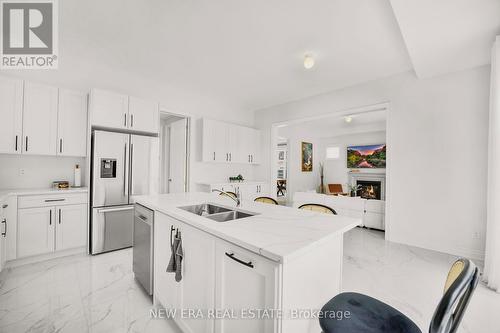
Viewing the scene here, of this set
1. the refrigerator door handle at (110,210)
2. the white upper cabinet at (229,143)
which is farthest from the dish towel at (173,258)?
the white upper cabinet at (229,143)

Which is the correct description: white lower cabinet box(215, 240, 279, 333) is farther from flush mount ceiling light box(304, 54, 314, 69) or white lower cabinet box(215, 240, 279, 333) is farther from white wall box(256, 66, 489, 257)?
white wall box(256, 66, 489, 257)

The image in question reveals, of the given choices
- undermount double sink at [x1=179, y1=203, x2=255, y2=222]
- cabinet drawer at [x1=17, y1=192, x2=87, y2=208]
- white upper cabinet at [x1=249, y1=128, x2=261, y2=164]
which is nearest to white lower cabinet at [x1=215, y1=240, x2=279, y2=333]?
undermount double sink at [x1=179, y1=203, x2=255, y2=222]

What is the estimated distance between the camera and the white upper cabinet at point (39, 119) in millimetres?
2748

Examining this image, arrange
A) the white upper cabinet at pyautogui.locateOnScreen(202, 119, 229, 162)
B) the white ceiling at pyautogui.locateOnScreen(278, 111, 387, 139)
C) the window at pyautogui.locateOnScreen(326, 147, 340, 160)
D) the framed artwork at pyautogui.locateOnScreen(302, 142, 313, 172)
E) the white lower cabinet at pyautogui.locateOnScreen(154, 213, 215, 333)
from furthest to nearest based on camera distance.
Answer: the window at pyautogui.locateOnScreen(326, 147, 340, 160) → the framed artwork at pyautogui.locateOnScreen(302, 142, 313, 172) → the white ceiling at pyautogui.locateOnScreen(278, 111, 387, 139) → the white upper cabinet at pyautogui.locateOnScreen(202, 119, 229, 162) → the white lower cabinet at pyautogui.locateOnScreen(154, 213, 215, 333)

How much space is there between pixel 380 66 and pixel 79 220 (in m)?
4.88

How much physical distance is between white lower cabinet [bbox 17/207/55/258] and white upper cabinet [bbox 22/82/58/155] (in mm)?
756

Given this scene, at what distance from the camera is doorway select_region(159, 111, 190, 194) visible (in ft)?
15.3

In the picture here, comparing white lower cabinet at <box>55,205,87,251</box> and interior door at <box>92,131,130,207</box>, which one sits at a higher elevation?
interior door at <box>92,131,130,207</box>

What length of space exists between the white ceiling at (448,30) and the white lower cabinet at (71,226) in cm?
422

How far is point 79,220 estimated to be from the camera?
2982 mm

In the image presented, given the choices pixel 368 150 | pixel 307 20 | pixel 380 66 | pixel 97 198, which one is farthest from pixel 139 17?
pixel 368 150

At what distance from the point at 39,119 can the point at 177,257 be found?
284 cm

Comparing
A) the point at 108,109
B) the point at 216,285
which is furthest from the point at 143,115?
Answer: the point at 216,285

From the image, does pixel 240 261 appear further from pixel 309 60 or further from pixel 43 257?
pixel 43 257
